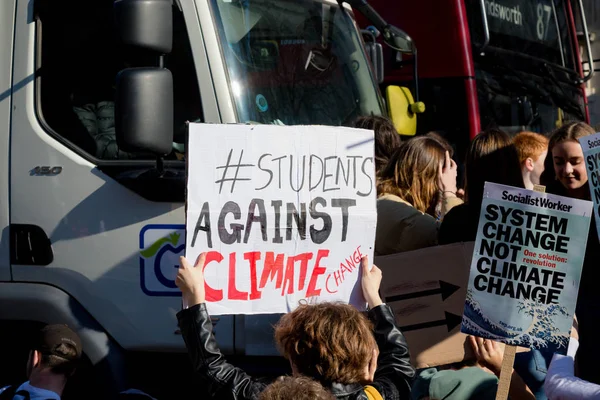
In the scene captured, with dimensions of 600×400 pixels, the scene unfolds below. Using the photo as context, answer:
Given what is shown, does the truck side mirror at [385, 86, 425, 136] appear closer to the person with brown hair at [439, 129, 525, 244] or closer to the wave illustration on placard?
the person with brown hair at [439, 129, 525, 244]

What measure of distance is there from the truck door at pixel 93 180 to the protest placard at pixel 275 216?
46 centimetres

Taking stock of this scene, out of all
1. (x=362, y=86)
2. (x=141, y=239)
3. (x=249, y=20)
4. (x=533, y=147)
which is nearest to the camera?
(x=141, y=239)

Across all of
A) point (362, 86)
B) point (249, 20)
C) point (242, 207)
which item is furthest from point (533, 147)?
point (242, 207)

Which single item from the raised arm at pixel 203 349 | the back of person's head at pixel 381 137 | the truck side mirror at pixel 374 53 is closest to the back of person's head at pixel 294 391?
the raised arm at pixel 203 349

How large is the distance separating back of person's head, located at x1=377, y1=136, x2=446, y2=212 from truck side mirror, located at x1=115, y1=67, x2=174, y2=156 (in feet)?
3.60

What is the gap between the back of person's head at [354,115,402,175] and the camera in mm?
4555

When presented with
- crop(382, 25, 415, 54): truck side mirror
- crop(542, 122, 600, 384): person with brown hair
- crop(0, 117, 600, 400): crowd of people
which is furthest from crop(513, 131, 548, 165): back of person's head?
crop(542, 122, 600, 384): person with brown hair

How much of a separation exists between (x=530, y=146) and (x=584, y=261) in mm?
1831

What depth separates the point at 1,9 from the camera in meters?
4.08

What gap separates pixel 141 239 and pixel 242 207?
0.66 meters

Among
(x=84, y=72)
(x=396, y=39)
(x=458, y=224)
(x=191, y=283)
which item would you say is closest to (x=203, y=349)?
(x=191, y=283)

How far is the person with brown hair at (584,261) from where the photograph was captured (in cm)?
370

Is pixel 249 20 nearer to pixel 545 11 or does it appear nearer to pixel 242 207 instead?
pixel 242 207

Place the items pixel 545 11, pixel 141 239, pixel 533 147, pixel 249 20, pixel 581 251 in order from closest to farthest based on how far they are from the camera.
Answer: pixel 581 251 → pixel 141 239 → pixel 249 20 → pixel 533 147 → pixel 545 11
